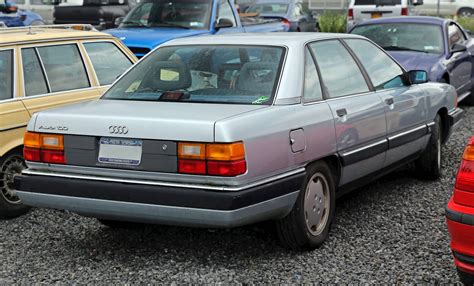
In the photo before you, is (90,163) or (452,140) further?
(452,140)

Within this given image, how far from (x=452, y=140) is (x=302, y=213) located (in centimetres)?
453

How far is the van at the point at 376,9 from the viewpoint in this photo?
790 inches

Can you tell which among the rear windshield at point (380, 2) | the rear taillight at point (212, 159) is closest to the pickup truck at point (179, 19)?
the rear taillight at point (212, 159)

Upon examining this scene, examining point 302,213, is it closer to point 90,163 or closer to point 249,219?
point 249,219

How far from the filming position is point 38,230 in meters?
5.47

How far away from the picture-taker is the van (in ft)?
65.8

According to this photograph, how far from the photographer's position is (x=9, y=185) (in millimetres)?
5727

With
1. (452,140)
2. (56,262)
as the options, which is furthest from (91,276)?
(452,140)

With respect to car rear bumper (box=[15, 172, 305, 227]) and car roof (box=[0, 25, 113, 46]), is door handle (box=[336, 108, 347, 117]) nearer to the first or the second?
car rear bumper (box=[15, 172, 305, 227])

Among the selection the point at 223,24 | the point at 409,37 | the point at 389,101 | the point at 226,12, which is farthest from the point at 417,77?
the point at 226,12

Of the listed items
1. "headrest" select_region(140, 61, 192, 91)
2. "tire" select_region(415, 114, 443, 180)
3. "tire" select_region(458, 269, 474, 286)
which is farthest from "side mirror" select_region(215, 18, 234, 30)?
"tire" select_region(458, 269, 474, 286)

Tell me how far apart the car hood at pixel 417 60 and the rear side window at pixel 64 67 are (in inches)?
165

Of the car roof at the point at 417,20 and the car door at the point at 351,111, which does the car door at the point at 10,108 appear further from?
the car roof at the point at 417,20

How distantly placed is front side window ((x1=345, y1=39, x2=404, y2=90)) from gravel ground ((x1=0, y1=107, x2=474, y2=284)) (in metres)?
→ 1.01
